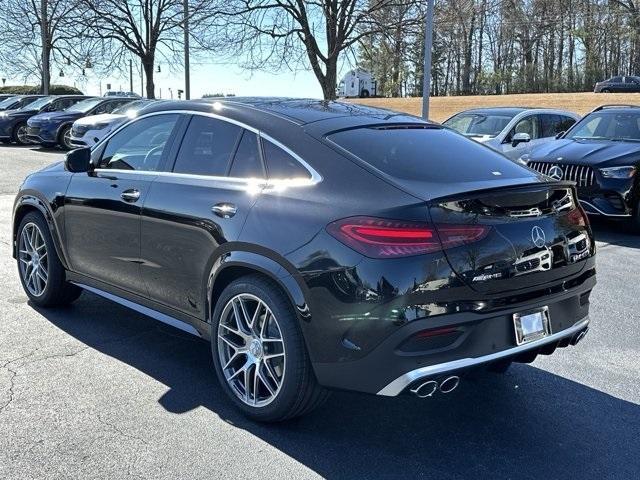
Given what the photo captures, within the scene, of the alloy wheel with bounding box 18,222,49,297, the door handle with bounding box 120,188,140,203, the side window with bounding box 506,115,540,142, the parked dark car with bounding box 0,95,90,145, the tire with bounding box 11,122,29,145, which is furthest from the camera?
the tire with bounding box 11,122,29,145

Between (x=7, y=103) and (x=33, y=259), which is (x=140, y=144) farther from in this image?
(x=7, y=103)

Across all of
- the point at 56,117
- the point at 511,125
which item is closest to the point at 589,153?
the point at 511,125

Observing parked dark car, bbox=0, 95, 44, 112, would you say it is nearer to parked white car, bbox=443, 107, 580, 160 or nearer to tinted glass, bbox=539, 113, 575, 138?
parked white car, bbox=443, 107, 580, 160

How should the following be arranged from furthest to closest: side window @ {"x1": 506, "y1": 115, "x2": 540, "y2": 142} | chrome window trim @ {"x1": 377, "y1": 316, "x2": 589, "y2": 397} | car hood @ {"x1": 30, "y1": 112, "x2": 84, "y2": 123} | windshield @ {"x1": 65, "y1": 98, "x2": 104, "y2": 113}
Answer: windshield @ {"x1": 65, "y1": 98, "x2": 104, "y2": 113}, car hood @ {"x1": 30, "y1": 112, "x2": 84, "y2": 123}, side window @ {"x1": 506, "y1": 115, "x2": 540, "y2": 142}, chrome window trim @ {"x1": 377, "y1": 316, "x2": 589, "y2": 397}

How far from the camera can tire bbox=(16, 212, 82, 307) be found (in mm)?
5285

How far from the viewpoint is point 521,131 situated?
39.3ft

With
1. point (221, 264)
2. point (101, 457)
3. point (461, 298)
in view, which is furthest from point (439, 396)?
point (101, 457)

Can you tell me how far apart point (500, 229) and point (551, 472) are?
3.74 ft

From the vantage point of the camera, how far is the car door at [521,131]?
11.2 meters

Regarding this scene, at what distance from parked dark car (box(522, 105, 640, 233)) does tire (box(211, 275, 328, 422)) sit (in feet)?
17.9

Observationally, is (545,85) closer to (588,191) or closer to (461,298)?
(588,191)

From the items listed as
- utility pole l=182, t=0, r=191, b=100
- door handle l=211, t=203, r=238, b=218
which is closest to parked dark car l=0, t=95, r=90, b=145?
utility pole l=182, t=0, r=191, b=100

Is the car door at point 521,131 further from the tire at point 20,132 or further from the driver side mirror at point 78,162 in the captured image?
the tire at point 20,132

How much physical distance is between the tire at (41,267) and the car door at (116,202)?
1.04ft
